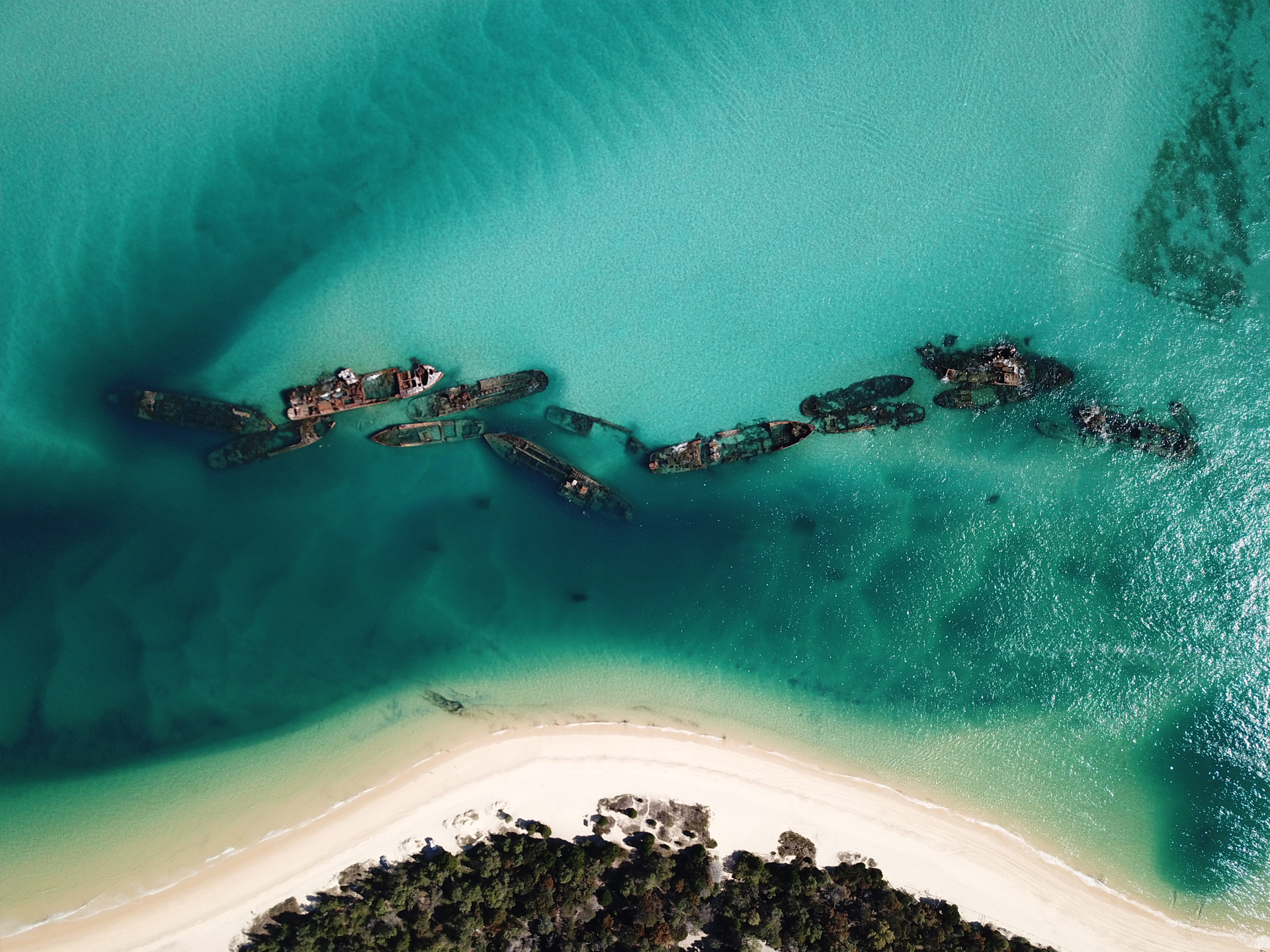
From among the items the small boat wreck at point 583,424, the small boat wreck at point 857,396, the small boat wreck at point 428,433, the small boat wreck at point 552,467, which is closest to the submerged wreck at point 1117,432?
the small boat wreck at point 857,396

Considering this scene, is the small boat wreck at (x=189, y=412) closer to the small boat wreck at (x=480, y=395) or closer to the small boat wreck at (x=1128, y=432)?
the small boat wreck at (x=480, y=395)

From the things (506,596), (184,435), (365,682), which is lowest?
(365,682)

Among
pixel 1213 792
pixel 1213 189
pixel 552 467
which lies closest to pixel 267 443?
pixel 552 467

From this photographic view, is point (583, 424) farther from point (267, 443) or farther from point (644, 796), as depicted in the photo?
point (644, 796)

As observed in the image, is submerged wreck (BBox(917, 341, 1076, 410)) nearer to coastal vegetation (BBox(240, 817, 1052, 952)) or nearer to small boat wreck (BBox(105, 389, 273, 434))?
coastal vegetation (BBox(240, 817, 1052, 952))

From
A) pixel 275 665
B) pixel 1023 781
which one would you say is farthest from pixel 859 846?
pixel 275 665

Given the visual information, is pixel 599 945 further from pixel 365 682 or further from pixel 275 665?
pixel 275 665
